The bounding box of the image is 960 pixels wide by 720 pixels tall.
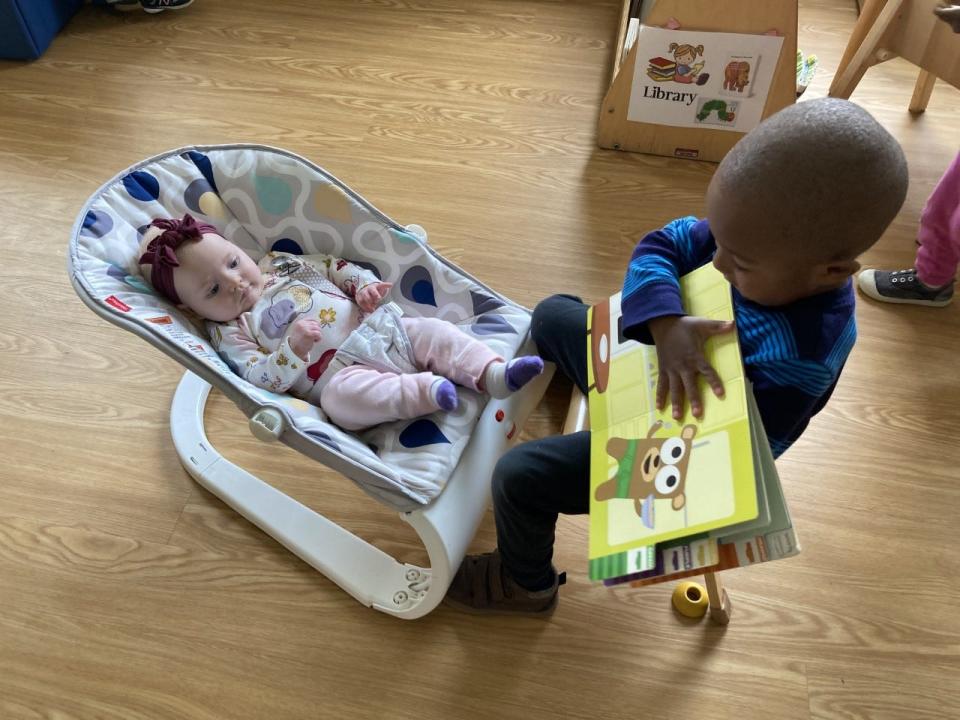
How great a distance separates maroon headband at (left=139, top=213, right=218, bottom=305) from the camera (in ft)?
3.59

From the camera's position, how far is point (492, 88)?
1.91 m

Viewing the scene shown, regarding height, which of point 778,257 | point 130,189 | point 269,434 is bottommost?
point 269,434

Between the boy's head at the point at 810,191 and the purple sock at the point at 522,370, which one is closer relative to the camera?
the boy's head at the point at 810,191

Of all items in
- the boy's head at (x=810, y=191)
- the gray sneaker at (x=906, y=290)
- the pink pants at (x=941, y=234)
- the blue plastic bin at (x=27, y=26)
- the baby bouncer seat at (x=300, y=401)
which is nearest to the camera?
the boy's head at (x=810, y=191)

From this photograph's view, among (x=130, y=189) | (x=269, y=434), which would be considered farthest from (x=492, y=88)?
(x=269, y=434)

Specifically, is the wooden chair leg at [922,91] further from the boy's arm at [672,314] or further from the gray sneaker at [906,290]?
the boy's arm at [672,314]

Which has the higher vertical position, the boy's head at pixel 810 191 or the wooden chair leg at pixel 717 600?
the boy's head at pixel 810 191

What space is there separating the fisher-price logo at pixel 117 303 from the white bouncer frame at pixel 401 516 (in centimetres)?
31

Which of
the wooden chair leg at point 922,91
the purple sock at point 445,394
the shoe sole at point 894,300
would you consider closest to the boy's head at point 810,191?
the purple sock at point 445,394

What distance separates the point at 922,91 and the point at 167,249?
1.72 m

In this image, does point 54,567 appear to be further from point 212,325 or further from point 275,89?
point 275,89

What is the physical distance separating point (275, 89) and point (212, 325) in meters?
0.97

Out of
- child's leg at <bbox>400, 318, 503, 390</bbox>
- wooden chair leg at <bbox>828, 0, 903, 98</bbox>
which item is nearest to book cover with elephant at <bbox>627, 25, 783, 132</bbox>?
wooden chair leg at <bbox>828, 0, 903, 98</bbox>

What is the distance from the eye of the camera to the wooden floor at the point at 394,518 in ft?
3.41
